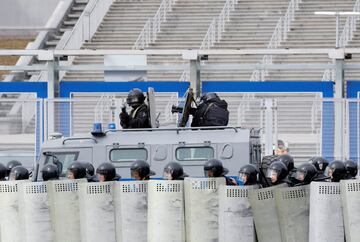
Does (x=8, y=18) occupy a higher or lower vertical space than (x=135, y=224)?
higher

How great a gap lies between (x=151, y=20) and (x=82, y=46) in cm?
227


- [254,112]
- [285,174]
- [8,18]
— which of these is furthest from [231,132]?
[8,18]

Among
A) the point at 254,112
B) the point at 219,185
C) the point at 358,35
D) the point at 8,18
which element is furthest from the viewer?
the point at 8,18

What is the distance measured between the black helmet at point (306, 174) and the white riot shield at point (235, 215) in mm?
1578

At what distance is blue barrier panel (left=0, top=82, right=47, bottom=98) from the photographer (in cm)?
3342

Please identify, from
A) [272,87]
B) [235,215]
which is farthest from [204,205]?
[272,87]

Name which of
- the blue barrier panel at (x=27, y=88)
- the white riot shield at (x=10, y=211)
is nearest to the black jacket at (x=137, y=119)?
the white riot shield at (x=10, y=211)

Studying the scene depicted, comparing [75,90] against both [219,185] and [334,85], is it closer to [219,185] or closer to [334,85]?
[334,85]

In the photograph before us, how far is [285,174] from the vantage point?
68.4ft

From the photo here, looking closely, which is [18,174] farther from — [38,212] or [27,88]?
[27,88]

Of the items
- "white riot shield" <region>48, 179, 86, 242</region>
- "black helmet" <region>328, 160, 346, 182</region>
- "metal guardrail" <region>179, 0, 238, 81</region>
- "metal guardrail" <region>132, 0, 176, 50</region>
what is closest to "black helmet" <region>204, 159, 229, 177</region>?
"black helmet" <region>328, 160, 346, 182</region>

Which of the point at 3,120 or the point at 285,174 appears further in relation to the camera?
the point at 3,120

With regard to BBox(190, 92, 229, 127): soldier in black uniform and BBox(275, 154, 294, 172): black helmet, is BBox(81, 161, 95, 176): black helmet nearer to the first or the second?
BBox(275, 154, 294, 172): black helmet

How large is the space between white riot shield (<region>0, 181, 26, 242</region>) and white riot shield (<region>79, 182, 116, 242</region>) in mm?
1049
